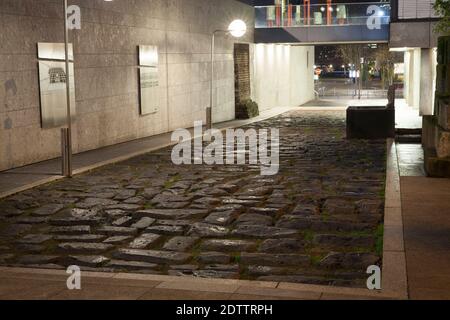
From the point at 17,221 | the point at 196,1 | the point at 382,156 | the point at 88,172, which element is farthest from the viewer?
the point at 196,1

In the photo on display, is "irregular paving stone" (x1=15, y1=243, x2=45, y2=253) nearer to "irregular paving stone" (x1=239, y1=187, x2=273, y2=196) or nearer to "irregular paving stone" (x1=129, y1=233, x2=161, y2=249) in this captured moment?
"irregular paving stone" (x1=129, y1=233, x2=161, y2=249)

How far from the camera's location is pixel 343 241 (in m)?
7.99

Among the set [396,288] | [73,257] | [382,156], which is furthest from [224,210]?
[382,156]

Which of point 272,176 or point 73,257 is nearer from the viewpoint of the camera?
point 73,257

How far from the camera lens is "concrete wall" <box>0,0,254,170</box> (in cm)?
1406

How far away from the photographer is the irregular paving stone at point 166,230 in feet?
28.2

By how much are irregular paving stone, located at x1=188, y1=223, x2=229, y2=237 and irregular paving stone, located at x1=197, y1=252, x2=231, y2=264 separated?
2.74ft

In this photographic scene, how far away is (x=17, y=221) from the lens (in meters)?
9.35

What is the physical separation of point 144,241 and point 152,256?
718 mm

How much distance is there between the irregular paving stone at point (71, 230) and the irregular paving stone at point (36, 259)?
1.07 m

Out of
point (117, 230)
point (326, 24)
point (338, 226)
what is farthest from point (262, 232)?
point (326, 24)

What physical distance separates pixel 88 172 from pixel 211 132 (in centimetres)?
847

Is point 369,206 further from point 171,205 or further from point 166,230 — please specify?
point 166,230
